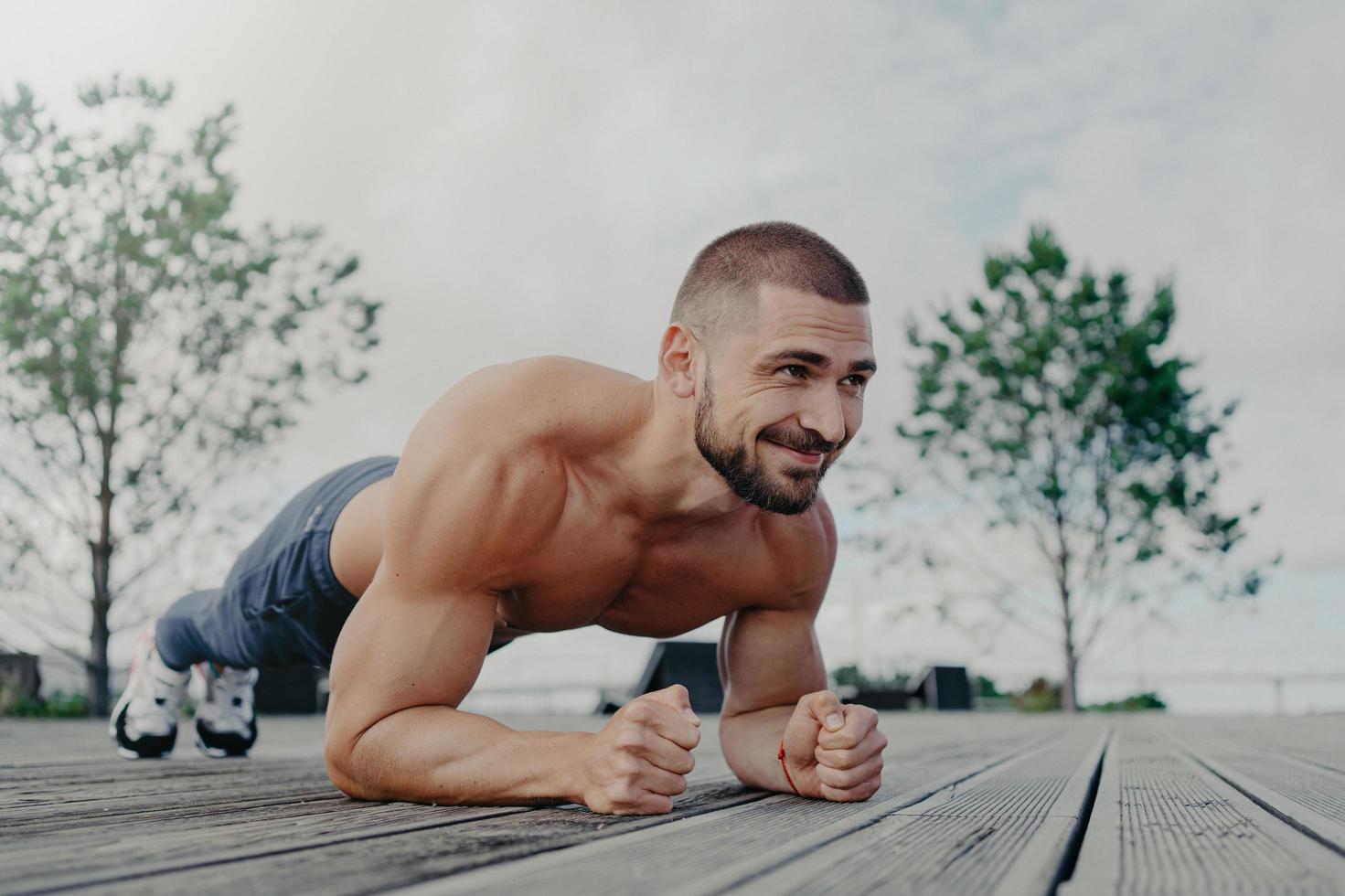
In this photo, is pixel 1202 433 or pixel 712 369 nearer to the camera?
pixel 712 369

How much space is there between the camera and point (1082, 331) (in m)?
13.6

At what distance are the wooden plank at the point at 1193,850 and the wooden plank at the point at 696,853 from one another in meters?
0.29

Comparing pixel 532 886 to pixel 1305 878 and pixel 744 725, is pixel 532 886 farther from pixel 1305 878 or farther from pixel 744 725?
pixel 744 725

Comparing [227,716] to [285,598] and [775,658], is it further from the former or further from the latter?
[775,658]

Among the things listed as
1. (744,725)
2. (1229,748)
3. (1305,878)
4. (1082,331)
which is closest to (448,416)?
(744,725)

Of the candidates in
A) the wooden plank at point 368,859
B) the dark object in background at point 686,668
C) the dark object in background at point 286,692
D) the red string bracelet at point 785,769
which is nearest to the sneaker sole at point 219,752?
the red string bracelet at point 785,769

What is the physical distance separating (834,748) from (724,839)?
0.53 m

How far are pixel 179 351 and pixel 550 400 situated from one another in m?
9.40

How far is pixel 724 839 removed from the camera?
1.27 meters

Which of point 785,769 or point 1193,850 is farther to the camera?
point 785,769

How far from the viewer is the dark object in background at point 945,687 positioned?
12961 mm

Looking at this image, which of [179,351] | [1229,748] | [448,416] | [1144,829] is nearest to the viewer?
[1144,829]

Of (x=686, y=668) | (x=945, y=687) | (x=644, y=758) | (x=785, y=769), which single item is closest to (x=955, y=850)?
(x=644, y=758)

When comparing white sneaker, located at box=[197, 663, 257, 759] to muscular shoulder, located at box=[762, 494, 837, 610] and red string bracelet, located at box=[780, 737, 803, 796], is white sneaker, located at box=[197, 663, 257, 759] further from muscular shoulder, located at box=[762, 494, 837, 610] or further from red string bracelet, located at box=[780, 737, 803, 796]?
red string bracelet, located at box=[780, 737, 803, 796]
